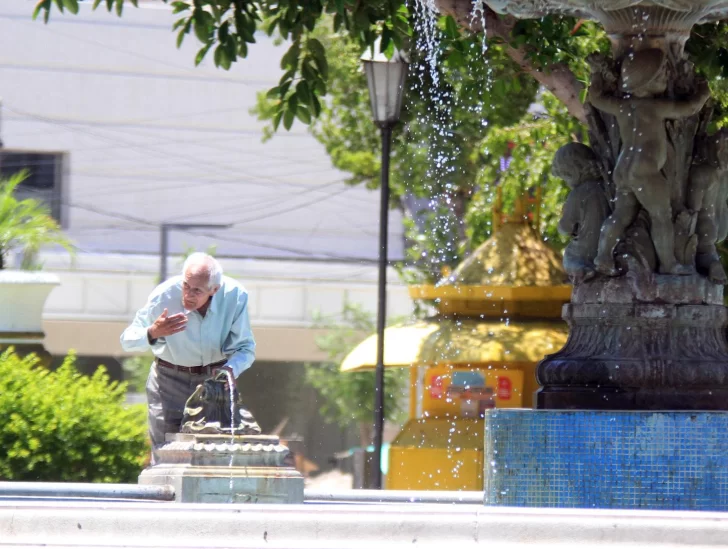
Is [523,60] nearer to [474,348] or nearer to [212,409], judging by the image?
[474,348]

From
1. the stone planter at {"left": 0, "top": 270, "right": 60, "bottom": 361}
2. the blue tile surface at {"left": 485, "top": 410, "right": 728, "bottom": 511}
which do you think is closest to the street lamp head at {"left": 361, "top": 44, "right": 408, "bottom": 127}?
the stone planter at {"left": 0, "top": 270, "right": 60, "bottom": 361}

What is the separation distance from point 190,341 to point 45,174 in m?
20.5

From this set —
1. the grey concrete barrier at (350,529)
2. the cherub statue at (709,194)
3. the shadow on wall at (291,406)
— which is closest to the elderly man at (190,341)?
the cherub statue at (709,194)

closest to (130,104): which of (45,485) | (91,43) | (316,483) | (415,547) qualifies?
(91,43)

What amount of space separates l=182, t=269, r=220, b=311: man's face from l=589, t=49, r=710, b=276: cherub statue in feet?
5.68

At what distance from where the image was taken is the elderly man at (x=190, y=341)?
7317mm

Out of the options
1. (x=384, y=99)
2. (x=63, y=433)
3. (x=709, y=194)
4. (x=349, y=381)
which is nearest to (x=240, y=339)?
(x=709, y=194)

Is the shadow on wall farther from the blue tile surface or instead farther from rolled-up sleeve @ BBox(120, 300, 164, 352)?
the blue tile surface

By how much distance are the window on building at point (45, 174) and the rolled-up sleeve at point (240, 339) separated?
65.1 ft

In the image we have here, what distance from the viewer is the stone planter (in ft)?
39.6

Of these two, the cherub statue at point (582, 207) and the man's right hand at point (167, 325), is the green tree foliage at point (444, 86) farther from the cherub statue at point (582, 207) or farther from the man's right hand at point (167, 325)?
the man's right hand at point (167, 325)

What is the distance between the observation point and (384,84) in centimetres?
1216

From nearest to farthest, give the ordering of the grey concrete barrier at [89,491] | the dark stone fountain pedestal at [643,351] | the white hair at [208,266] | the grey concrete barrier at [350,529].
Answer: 1. the grey concrete barrier at [350,529]
2. the dark stone fountain pedestal at [643,351]
3. the grey concrete barrier at [89,491]
4. the white hair at [208,266]

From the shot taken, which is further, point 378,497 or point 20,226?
point 20,226
